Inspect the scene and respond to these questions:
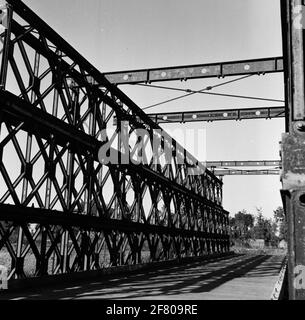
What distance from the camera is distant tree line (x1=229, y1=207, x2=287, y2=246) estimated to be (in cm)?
8679

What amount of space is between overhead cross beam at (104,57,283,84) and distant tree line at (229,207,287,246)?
63.1m

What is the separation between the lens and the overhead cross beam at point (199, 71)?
47.5 feet

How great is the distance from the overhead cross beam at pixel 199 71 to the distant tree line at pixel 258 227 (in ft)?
207

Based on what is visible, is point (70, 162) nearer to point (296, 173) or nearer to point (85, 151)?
point (85, 151)

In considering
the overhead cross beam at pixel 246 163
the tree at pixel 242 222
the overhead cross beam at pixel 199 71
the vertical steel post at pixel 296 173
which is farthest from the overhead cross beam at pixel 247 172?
the tree at pixel 242 222

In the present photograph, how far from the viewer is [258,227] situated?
96438mm

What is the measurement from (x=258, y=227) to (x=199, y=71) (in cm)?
8682

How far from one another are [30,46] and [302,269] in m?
9.95

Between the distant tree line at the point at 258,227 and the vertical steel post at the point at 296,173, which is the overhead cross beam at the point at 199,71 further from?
the distant tree line at the point at 258,227

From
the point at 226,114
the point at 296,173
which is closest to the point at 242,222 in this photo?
the point at 226,114

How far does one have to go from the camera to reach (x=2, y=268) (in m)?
9.08

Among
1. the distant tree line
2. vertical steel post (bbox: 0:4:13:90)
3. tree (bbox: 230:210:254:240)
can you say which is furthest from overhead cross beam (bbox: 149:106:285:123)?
tree (bbox: 230:210:254:240)

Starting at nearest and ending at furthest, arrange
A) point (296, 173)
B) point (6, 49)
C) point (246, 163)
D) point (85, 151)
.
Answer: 1. point (296, 173)
2. point (6, 49)
3. point (85, 151)
4. point (246, 163)
